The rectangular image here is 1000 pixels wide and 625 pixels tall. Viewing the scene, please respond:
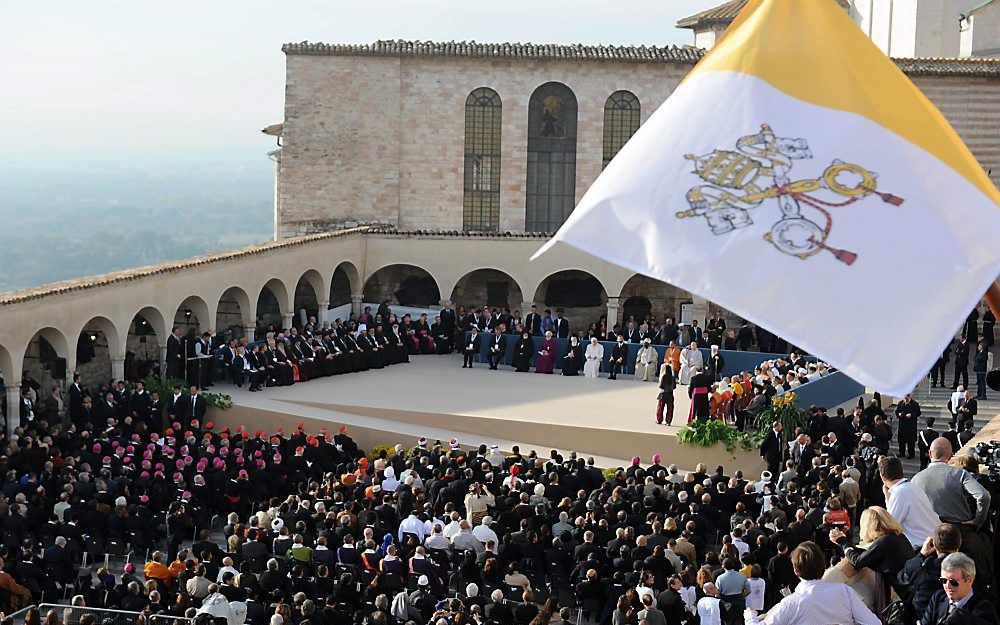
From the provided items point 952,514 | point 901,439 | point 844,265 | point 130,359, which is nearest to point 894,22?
point 901,439

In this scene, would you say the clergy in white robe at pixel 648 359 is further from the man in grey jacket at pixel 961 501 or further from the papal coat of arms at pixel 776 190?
the papal coat of arms at pixel 776 190

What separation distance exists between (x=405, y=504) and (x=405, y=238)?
19287mm

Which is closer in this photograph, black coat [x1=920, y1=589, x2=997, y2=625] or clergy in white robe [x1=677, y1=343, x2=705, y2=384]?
black coat [x1=920, y1=589, x2=997, y2=625]

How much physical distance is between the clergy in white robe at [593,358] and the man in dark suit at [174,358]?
31.3ft

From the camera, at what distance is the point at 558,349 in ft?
110

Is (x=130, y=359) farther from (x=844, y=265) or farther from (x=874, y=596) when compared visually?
(x=844, y=265)

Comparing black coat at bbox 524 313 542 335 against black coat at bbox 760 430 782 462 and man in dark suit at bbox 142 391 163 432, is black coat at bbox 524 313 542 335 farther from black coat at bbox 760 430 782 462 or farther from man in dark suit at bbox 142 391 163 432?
black coat at bbox 760 430 782 462

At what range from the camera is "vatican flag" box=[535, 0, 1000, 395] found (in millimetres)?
6703

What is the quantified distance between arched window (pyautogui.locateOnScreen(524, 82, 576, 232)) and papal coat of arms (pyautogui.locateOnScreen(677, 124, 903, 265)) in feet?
109

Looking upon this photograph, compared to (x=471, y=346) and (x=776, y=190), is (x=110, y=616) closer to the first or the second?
(x=776, y=190)

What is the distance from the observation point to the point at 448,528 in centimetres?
1834

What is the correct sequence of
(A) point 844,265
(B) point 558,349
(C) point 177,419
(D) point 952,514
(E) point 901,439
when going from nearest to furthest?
(A) point 844,265 → (D) point 952,514 → (E) point 901,439 → (C) point 177,419 → (B) point 558,349

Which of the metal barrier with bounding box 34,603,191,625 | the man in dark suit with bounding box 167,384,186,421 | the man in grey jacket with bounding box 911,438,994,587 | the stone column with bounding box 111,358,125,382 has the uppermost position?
the man in grey jacket with bounding box 911,438,994,587

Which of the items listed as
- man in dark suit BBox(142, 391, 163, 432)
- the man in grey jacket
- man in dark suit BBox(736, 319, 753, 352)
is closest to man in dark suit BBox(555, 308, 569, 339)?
man in dark suit BBox(736, 319, 753, 352)
